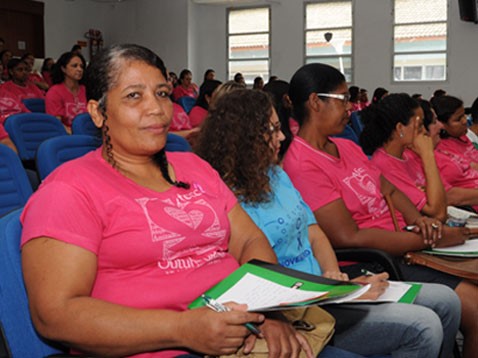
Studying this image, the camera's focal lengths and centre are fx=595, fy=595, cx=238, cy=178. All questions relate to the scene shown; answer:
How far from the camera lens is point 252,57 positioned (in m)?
13.9

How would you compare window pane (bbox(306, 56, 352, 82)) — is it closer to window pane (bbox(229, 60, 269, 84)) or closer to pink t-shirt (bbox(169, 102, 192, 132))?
window pane (bbox(229, 60, 269, 84))

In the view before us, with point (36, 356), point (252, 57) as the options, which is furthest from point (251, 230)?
point (252, 57)

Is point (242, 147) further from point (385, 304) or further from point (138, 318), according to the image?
point (138, 318)

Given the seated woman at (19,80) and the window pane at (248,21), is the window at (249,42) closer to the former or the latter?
the window pane at (248,21)

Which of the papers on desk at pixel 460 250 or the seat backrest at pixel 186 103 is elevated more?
the seat backrest at pixel 186 103

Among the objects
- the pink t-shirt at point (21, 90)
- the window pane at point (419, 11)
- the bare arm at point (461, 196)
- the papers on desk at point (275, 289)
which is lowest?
the bare arm at point (461, 196)

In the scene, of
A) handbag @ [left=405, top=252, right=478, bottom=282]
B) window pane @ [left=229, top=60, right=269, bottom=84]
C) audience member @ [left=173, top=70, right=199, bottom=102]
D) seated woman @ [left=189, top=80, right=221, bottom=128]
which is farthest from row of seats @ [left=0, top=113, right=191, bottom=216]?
window pane @ [left=229, top=60, right=269, bottom=84]

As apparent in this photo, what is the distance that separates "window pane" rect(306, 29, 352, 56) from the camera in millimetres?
12836

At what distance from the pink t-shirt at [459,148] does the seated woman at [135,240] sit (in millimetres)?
2425

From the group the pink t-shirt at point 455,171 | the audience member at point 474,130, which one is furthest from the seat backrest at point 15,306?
the audience member at point 474,130

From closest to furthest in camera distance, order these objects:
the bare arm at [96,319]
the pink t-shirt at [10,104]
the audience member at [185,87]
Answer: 1. the bare arm at [96,319]
2. the pink t-shirt at [10,104]
3. the audience member at [185,87]

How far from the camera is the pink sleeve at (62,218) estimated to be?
115cm

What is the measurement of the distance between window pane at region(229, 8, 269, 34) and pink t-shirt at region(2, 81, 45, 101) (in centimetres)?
777

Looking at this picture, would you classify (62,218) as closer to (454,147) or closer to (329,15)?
(454,147)
